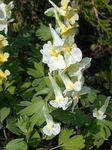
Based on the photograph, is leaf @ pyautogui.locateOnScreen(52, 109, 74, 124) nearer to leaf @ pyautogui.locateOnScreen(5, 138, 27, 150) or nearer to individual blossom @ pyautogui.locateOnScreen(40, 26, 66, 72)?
leaf @ pyautogui.locateOnScreen(5, 138, 27, 150)

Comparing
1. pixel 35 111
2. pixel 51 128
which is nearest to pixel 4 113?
pixel 35 111

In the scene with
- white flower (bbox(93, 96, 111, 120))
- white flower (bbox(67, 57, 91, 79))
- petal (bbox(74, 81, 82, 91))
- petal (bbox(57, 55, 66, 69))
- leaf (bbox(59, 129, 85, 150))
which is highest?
petal (bbox(57, 55, 66, 69))

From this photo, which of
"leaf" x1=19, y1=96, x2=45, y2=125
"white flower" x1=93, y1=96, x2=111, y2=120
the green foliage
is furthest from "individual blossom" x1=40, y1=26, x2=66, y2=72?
"white flower" x1=93, y1=96, x2=111, y2=120

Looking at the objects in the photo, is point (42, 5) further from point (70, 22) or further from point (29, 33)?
point (70, 22)

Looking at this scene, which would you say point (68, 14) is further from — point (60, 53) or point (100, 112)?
point (100, 112)

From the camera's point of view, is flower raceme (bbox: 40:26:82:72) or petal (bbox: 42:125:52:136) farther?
petal (bbox: 42:125:52:136)

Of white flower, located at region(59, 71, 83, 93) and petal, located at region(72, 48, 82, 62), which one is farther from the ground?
petal, located at region(72, 48, 82, 62)

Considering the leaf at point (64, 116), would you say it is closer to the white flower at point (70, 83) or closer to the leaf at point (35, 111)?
the leaf at point (35, 111)

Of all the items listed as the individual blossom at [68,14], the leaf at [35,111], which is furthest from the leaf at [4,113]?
the individual blossom at [68,14]

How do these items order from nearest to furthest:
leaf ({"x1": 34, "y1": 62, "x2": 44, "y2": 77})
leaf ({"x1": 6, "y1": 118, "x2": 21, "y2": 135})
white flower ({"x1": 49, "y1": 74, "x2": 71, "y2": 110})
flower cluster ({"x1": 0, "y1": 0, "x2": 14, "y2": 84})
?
white flower ({"x1": 49, "y1": 74, "x2": 71, "y2": 110}) → flower cluster ({"x1": 0, "y1": 0, "x2": 14, "y2": 84}) → leaf ({"x1": 6, "y1": 118, "x2": 21, "y2": 135}) → leaf ({"x1": 34, "y1": 62, "x2": 44, "y2": 77})

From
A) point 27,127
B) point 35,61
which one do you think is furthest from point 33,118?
point 35,61
